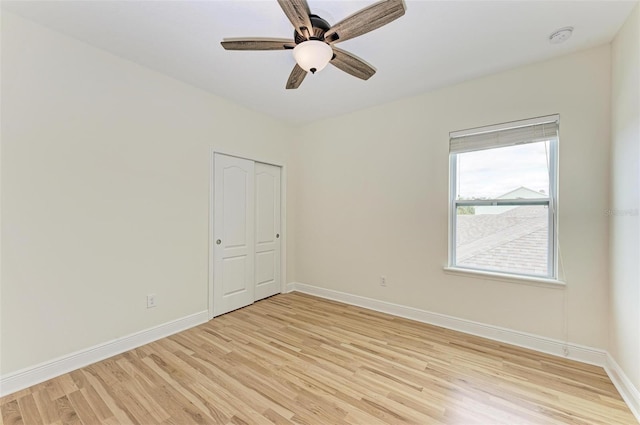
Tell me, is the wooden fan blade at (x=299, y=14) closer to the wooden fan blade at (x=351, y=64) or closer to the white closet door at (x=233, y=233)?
the wooden fan blade at (x=351, y=64)

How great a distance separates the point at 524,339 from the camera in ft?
8.10

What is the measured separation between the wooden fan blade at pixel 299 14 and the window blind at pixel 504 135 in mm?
2047

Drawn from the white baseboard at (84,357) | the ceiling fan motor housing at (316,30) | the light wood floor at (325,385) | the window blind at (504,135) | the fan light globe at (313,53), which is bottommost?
the light wood floor at (325,385)

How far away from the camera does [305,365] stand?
218 cm

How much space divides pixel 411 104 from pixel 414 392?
117 inches

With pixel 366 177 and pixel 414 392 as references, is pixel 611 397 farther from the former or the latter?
pixel 366 177

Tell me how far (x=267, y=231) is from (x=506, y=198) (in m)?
3.07

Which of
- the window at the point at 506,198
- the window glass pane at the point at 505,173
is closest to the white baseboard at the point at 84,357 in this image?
the window at the point at 506,198

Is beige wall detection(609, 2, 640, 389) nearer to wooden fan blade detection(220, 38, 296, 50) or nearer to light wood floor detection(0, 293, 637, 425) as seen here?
light wood floor detection(0, 293, 637, 425)

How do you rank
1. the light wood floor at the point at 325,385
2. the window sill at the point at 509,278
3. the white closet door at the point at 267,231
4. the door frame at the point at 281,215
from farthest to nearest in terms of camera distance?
the white closet door at the point at 267,231, the door frame at the point at 281,215, the window sill at the point at 509,278, the light wood floor at the point at 325,385

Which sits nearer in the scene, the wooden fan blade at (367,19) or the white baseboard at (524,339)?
the wooden fan blade at (367,19)

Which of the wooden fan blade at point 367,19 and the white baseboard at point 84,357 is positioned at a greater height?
the wooden fan blade at point 367,19

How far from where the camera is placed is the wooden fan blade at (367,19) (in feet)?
4.55

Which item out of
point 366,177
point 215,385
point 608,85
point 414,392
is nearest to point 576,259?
point 608,85
